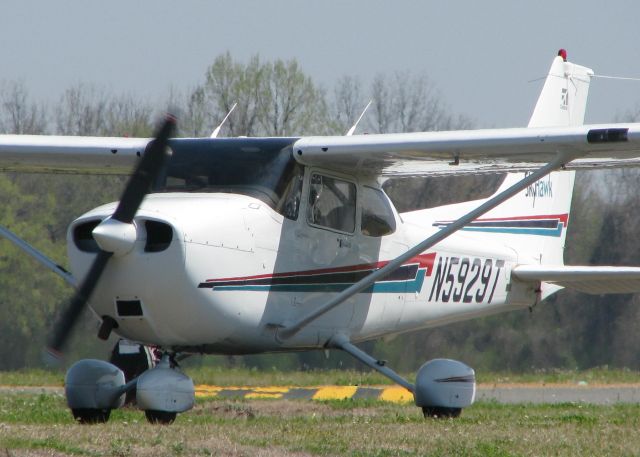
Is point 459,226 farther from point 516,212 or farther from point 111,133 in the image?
point 111,133

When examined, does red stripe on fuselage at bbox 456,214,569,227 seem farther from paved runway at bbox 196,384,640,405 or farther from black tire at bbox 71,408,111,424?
black tire at bbox 71,408,111,424

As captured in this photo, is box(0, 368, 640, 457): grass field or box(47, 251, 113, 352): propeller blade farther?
box(47, 251, 113, 352): propeller blade

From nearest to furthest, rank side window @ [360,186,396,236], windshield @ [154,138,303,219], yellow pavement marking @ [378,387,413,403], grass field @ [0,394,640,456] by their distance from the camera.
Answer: grass field @ [0,394,640,456]
windshield @ [154,138,303,219]
side window @ [360,186,396,236]
yellow pavement marking @ [378,387,413,403]

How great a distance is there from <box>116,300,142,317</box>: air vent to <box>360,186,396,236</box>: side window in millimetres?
2822

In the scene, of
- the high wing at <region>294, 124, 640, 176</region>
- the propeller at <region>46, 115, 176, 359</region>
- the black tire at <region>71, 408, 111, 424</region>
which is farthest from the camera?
the black tire at <region>71, 408, 111, 424</region>

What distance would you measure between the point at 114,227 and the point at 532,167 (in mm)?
4728

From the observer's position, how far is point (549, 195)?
1476 centimetres

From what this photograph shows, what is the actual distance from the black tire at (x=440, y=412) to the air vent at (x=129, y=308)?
316cm

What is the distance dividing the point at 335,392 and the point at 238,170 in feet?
20.4

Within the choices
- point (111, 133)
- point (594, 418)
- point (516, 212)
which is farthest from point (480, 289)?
point (111, 133)

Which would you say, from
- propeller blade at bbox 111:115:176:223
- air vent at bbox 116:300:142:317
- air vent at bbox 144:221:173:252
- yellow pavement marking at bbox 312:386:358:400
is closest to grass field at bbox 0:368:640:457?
air vent at bbox 116:300:142:317

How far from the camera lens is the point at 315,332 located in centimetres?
1073

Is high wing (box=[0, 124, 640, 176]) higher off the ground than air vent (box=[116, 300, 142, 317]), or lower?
higher

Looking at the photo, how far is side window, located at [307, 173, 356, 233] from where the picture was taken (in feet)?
34.2
